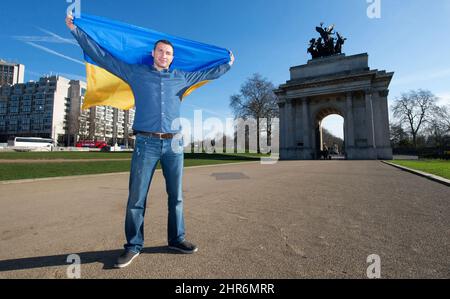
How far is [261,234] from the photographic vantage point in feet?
11.3

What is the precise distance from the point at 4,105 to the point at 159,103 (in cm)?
15711

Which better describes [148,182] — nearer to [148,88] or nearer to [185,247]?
[185,247]

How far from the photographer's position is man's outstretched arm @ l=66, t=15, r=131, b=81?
2.96 meters

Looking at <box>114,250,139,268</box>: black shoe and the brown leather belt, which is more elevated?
the brown leather belt

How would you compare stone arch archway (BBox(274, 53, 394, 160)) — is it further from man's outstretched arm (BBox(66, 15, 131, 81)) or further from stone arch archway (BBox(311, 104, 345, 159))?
man's outstretched arm (BBox(66, 15, 131, 81))

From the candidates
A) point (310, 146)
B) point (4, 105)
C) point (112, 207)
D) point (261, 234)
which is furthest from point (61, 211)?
point (4, 105)

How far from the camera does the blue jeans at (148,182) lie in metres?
2.75

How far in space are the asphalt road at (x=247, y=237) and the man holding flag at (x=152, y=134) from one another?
12.2 inches

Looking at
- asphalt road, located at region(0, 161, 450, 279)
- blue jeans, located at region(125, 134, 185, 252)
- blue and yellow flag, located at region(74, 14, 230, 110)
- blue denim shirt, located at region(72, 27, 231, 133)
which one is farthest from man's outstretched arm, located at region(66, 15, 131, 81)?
asphalt road, located at region(0, 161, 450, 279)

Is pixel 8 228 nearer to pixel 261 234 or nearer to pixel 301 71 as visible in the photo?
pixel 261 234

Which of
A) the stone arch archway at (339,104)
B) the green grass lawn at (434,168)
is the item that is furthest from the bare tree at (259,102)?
the green grass lawn at (434,168)

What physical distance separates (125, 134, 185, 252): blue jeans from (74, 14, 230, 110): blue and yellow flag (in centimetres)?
116

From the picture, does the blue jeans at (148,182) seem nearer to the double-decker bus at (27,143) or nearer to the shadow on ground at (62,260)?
the shadow on ground at (62,260)

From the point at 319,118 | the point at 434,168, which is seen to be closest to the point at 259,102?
the point at 319,118
